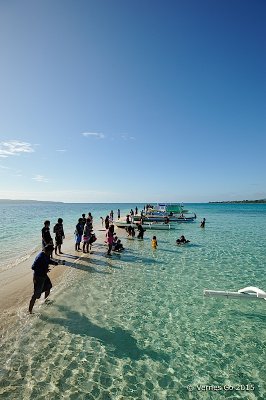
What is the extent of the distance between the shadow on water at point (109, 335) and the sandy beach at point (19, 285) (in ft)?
3.42

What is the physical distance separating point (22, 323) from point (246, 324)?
675 cm

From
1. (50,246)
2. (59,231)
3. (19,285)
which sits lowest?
(19,285)

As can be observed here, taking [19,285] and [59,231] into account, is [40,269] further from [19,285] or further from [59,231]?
[59,231]

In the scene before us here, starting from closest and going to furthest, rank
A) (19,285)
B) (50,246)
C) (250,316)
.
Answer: (50,246), (250,316), (19,285)

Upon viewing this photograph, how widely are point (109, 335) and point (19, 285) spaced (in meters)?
5.63

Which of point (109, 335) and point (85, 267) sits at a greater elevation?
point (85, 267)

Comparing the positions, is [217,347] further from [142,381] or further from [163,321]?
[142,381]

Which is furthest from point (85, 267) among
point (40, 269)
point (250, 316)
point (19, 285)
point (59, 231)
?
point (250, 316)

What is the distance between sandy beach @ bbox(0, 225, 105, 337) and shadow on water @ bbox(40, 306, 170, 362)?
41.0 inches

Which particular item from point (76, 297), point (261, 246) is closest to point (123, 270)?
point (76, 297)

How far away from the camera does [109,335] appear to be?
7535 millimetres

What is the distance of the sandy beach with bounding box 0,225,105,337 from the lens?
845 cm

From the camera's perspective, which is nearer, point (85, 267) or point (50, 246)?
point (50, 246)

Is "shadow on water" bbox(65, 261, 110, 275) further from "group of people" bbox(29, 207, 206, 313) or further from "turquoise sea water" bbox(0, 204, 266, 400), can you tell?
"group of people" bbox(29, 207, 206, 313)
